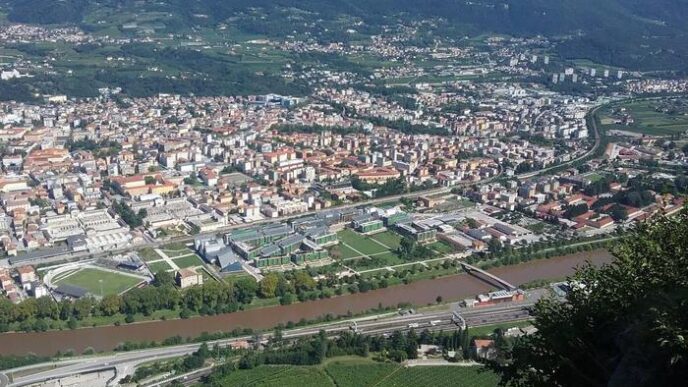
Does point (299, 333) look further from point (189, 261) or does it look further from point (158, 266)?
point (158, 266)

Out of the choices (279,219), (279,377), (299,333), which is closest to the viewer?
(279,377)

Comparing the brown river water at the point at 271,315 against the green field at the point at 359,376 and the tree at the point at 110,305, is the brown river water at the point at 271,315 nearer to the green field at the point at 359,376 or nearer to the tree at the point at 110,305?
the tree at the point at 110,305

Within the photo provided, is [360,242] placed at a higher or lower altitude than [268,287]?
lower

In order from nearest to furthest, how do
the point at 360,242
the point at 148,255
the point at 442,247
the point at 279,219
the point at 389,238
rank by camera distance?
the point at 148,255 < the point at 442,247 < the point at 360,242 < the point at 389,238 < the point at 279,219

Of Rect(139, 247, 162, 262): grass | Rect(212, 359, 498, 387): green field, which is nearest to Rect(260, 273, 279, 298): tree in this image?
Rect(212, 359, 498, 387): green field

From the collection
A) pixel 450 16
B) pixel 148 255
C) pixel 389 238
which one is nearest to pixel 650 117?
pixel 389 238

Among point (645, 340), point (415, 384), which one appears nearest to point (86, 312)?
point (415, 384)
